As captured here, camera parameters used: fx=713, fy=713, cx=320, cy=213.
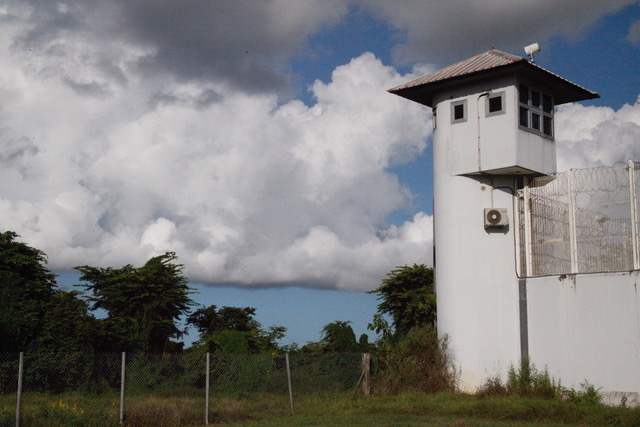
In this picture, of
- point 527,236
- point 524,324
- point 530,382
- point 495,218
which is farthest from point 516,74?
point 530,382

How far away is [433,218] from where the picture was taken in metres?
24.0

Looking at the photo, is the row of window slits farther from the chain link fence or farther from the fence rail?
the chain link fence

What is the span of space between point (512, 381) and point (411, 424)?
5.81 metres

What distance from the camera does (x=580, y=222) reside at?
2017 centimetres

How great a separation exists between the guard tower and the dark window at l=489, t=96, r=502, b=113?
0.03 meters

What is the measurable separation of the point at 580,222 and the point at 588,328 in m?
2.97

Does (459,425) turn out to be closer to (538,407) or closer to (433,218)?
(538,407)

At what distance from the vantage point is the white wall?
18.7m

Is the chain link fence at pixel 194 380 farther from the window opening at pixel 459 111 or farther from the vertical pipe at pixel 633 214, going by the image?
the vertical pipe at pixel 633 214

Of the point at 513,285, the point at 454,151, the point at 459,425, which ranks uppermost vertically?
the point at 454,151

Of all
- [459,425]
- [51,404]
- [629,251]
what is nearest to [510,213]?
[629,251]

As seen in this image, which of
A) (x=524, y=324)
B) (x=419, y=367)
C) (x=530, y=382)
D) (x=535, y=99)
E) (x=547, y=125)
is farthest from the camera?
(x=547, y=125)

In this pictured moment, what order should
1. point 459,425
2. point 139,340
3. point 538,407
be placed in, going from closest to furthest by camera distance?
1. point 459,425
2. point 538,407
3. point 139,340

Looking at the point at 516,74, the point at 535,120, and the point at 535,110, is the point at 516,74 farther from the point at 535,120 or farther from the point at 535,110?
the point at 535,120
